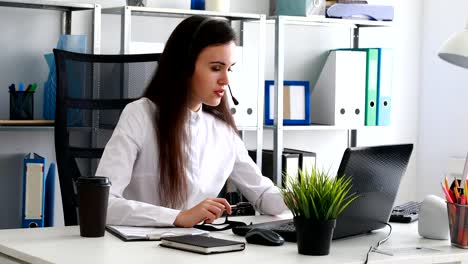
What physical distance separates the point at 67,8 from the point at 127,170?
4.03 ft

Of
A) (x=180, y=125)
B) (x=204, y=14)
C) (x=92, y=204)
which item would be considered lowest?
(x=92, y=204)

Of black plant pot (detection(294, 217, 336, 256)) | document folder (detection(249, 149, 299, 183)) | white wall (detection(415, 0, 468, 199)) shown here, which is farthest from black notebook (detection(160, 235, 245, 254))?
white wall (detection(415, 0, 468, 199))

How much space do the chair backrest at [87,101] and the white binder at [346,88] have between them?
4.10ft

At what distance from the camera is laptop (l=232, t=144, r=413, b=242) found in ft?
6.39

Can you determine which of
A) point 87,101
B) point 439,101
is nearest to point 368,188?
point 87,101

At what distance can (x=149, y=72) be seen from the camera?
2838mm

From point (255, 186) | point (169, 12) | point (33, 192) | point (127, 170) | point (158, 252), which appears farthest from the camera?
point (169, 12)

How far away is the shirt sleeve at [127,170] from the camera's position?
214cm

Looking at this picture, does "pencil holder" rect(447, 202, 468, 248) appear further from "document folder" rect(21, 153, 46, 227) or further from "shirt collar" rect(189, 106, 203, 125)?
"document folder" rect(21, 153, 46, 227)

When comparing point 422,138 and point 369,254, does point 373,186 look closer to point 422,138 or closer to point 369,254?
point 369,254

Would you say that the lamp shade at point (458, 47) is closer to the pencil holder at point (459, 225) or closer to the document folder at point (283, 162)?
the pencil holder at point (459, 225)

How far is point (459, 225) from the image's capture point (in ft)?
6.55

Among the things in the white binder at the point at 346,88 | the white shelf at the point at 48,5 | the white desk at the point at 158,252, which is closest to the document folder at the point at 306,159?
the white binder at the point at 346,88

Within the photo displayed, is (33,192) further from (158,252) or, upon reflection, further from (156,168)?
(158,252)
